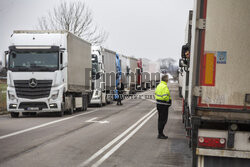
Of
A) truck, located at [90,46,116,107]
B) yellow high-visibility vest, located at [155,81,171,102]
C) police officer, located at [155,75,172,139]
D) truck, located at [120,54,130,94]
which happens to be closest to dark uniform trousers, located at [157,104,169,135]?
police officer, located at [155,75,172,139]

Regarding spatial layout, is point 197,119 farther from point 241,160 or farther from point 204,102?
point 241,160

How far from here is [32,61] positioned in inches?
741

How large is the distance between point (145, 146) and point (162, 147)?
1.44ft

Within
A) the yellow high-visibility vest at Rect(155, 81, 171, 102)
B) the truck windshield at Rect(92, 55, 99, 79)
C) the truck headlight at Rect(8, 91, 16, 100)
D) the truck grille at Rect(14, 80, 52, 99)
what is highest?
the truck windshield at Rect(92, 55, 99, 79)

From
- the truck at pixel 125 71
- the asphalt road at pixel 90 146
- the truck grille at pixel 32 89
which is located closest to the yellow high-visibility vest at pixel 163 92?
the asphalt road at pixel 90 146

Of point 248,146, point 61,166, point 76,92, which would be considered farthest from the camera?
point 76,92

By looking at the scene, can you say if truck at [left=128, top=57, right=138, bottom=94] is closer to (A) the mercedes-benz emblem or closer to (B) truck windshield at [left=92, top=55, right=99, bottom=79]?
(B) truck windshield at [left=92, top=55, right=99, bottom=79]

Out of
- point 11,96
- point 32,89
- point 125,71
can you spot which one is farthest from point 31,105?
point 125,71

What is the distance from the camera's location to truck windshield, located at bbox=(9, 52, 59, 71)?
739 inches

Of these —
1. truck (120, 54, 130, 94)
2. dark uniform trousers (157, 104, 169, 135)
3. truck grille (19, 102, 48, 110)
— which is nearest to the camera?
dark uniform trousers (157, 104, 169, 135)

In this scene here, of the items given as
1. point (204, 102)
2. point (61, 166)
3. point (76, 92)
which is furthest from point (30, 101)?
point (204, 102)

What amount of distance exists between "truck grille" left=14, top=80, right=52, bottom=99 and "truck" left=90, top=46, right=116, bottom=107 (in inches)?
358

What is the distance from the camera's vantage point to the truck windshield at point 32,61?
18.8 meters

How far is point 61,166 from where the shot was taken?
809cm
